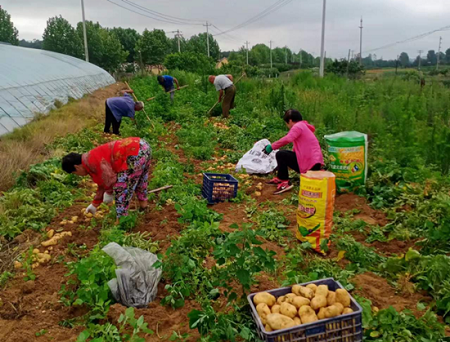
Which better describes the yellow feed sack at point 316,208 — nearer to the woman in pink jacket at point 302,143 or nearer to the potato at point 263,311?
the woman in pink jacket at point 302,143

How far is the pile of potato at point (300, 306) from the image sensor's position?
2.20m

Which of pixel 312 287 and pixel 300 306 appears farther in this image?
pixel 312 287

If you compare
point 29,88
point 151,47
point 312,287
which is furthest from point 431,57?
point 312,287

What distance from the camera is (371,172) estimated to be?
5.55m

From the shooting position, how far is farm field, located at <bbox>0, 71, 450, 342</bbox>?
2.55 m

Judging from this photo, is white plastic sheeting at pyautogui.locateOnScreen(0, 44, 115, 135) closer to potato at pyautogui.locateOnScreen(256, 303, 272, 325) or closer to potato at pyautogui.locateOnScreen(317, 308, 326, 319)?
potato at pyautogui.locateOnScreen(256, 303, 272, 325)

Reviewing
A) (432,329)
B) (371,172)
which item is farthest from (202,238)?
(371,172)

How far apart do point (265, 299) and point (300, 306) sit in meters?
0.23

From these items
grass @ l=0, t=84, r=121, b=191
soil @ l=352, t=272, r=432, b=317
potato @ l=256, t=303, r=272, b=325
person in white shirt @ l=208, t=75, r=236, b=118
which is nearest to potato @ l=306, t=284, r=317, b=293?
potato @ l=256, t=303, r=272, b=325

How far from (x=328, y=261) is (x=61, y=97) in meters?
12.1

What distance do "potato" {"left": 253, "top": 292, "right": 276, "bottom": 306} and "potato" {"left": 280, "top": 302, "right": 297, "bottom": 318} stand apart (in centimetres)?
13

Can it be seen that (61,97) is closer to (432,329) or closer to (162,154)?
(162,154)

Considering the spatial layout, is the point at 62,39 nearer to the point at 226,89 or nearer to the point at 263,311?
the point at 226,89

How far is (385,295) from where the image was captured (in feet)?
9.72
